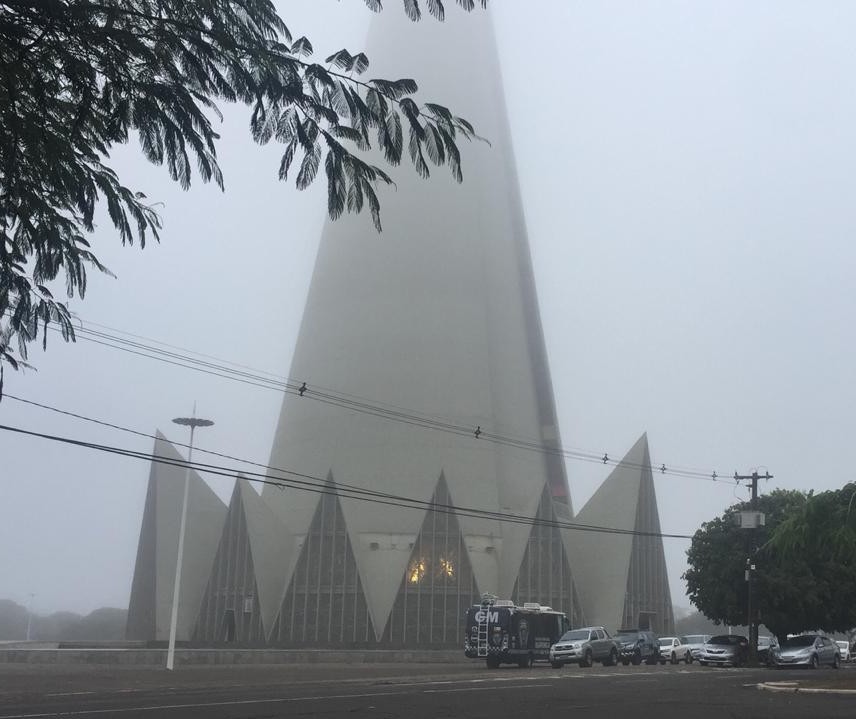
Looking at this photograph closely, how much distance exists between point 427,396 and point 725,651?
2528 centimetres

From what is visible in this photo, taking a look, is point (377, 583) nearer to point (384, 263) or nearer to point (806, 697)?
point (384, 263)

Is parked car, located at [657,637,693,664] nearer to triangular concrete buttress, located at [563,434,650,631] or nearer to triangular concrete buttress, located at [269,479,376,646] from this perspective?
triangular concrete buttress, located at [563,434,650,631]

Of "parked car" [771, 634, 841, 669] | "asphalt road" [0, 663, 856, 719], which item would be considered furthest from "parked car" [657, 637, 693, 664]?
"asphalt road" [0, 663, 856, 719]

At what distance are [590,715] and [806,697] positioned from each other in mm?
7208

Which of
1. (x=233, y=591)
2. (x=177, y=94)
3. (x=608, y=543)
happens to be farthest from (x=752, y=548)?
(x=177, y=94)

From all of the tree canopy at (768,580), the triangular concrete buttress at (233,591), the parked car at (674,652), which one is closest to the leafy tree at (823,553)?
the tree canopy at (768,580)

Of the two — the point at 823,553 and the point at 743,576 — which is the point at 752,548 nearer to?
the point at 743,576

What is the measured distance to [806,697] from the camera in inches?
808

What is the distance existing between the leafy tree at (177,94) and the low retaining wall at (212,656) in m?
27.7

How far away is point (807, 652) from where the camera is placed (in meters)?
38.7

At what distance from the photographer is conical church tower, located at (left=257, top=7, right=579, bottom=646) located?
54.8 meters

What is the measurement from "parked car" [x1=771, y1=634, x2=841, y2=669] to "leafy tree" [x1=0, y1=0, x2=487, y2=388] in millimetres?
36489

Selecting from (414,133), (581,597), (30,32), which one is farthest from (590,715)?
(581,597)

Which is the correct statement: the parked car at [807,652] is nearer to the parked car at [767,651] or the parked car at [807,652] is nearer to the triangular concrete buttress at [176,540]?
the parked car at [767,651]
